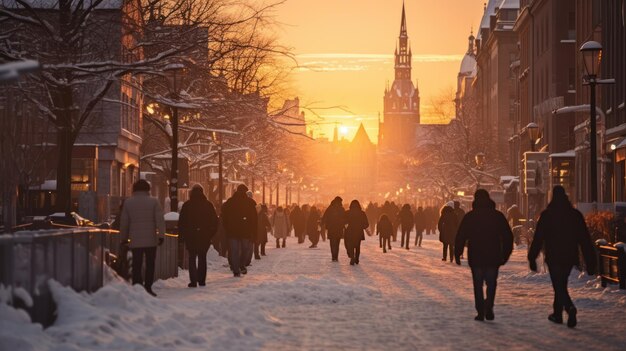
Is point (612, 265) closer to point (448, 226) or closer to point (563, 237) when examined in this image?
point (563, 237)

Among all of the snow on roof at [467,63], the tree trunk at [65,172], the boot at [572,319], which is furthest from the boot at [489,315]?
the snow on roof at [467,63]

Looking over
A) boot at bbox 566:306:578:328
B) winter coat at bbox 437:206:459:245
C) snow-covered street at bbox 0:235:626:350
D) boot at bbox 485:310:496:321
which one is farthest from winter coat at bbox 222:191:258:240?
boot at bbox 566:306:578:328

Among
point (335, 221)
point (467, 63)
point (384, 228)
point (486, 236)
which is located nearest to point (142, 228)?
point (486, 236)

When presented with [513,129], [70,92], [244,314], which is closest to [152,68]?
[70,92]

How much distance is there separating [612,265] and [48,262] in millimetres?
12025

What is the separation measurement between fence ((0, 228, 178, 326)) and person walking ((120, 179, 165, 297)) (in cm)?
204

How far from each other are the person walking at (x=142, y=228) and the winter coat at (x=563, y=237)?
5.73m

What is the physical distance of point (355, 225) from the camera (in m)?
36.9

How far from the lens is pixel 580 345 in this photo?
1445 cm

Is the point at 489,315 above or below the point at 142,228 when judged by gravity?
below

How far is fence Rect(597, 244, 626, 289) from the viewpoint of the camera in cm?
2278

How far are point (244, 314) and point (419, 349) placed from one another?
417cm

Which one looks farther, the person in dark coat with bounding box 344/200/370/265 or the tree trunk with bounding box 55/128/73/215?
the person in dark coat with bounding box 344/200/370/265

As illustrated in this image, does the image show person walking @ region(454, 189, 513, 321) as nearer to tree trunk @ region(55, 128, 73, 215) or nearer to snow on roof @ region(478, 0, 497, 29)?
tree trunk @ region(55, 128, 73, 215)
